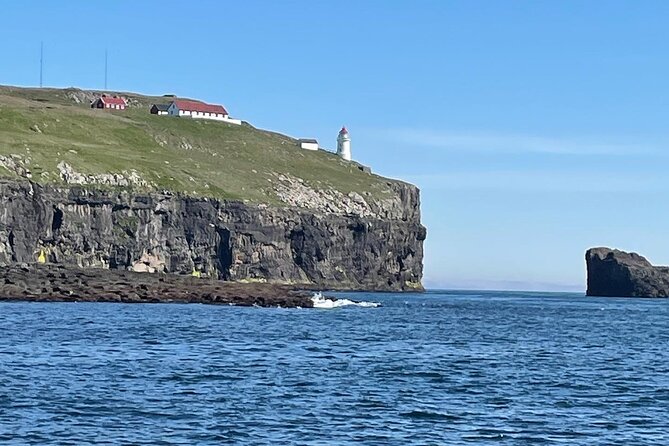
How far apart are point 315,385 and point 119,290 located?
8183 centimetres

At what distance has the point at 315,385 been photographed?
4900 cm

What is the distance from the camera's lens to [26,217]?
172 meters

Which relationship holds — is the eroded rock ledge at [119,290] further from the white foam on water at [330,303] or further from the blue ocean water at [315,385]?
the blue ocean water at [315,385]

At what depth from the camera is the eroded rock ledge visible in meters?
121

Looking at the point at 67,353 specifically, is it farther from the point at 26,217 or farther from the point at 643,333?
the point at 26,217

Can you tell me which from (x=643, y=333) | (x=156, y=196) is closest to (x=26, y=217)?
(x=156, y=196)

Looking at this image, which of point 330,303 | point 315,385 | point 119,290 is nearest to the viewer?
point 315,385

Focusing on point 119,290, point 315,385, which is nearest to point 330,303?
point 119,290

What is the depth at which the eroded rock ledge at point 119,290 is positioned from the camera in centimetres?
12100

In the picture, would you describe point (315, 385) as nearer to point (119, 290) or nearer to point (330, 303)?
point (119, 290)

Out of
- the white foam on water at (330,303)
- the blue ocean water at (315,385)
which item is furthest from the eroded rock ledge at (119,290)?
the blue ocean water at (315,385)

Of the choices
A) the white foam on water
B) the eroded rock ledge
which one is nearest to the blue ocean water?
the eroded rock ledge

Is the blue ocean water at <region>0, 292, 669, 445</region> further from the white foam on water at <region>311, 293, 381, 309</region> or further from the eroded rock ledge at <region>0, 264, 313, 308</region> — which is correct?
the white foam on water at <region>311, 293, 381, 309</region>

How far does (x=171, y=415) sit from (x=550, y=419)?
13136 millimetres
